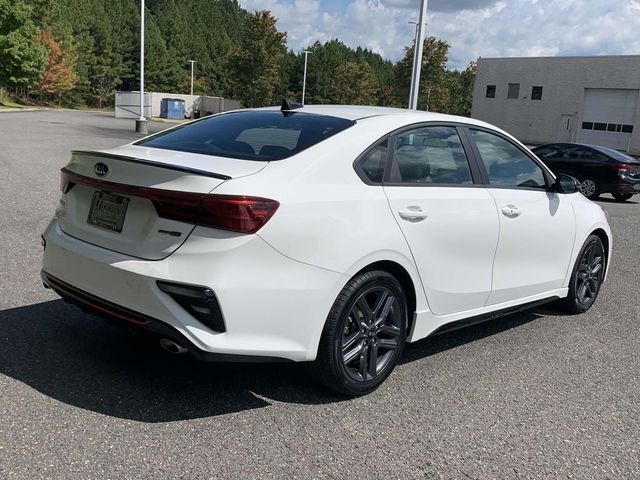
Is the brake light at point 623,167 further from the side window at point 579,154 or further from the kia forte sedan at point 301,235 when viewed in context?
the kia forte sedan at point 301,235

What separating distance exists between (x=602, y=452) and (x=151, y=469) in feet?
7.30

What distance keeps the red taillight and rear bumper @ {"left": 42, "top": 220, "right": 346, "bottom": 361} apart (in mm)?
57

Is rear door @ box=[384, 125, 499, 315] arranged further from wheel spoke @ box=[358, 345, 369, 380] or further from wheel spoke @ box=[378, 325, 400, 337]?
wheel spoke @ box=[358, 345, 369, 380]

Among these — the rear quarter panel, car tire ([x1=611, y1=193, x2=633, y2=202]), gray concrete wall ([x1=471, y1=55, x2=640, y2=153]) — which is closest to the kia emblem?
the rear quarter panel

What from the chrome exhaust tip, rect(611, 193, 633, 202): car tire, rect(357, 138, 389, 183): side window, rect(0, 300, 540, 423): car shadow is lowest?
rect(611, 193, 633, 202): car tire

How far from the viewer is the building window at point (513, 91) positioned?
58.7m

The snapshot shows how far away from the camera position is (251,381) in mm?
3789

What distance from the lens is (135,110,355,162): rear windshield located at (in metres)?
3.57


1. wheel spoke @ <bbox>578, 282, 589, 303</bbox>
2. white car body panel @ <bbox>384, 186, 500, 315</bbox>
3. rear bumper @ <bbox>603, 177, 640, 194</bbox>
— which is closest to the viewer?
white car body panel @ <bbox>384, 186, 500, 315</bbox>

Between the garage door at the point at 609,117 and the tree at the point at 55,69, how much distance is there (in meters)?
56.6

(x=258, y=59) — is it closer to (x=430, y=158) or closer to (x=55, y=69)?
(x=55, y=69)

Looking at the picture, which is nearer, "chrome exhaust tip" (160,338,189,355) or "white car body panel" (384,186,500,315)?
"chrome exhaust tip" (160,338,189,355)

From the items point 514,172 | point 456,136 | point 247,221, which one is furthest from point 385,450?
point 514,172

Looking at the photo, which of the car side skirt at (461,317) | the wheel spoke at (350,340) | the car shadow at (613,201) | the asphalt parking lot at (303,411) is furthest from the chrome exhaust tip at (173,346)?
the car shadow at (613,201)
